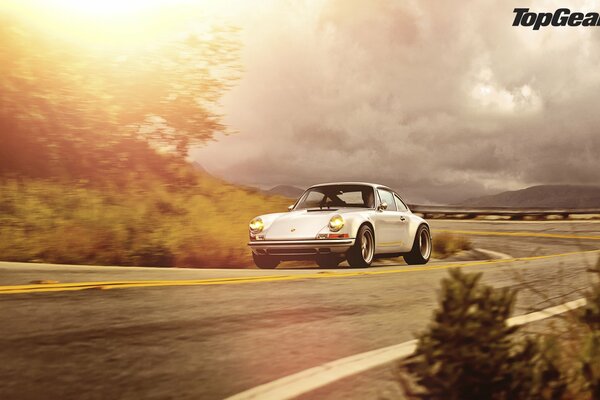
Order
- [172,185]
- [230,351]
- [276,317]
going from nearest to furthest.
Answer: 1. [230,351]
2. [276,317]
3. [172,185]

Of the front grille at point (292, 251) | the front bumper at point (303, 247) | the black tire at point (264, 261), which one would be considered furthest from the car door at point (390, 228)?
the black tire at point (264, 261)

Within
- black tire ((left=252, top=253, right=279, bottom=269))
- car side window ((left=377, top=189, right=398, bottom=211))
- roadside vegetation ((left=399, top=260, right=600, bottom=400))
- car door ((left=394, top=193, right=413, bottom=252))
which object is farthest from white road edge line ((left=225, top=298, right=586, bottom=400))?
car door ((left=394, top=193, right=413, bottom=252))

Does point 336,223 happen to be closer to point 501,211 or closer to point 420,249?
point 420,249

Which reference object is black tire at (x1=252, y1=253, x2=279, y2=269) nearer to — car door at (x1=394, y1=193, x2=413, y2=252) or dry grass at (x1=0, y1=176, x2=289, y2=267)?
dry grass at (x1=0, y1=176, x2=289, y2=267)

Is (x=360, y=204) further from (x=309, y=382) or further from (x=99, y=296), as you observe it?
(x=309, y=382)

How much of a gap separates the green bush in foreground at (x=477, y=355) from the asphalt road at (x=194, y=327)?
368mm

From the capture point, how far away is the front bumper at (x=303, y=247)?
11578 millimetres

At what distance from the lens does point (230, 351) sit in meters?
4.74

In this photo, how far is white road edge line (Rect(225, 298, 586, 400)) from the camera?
148 inches

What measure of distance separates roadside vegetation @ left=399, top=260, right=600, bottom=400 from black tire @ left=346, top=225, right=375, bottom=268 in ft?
25.9

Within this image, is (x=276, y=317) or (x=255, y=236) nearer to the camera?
(x=276, y=317)

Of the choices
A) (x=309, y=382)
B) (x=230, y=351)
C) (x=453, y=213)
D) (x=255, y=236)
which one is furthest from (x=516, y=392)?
(x=453, y=213)

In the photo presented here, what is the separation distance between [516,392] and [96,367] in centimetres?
239

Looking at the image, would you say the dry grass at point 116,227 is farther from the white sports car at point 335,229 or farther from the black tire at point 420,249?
the black tire at point 420,249
